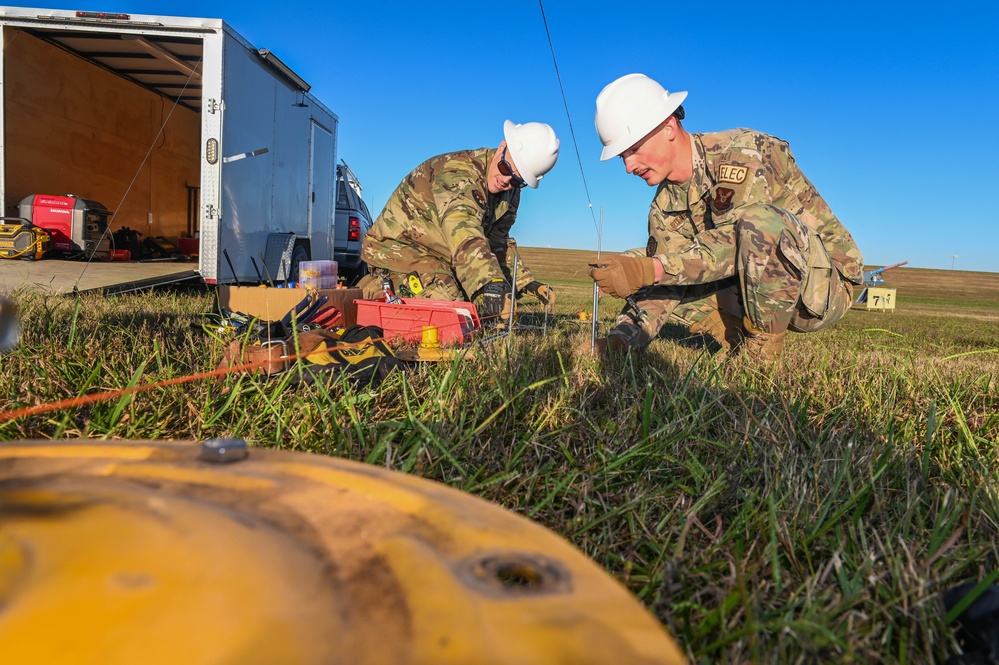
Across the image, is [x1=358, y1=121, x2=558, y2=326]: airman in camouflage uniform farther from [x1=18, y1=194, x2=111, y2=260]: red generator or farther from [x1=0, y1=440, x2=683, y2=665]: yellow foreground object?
[x1=18, y1=194, x2=111, y2=260]: red generator

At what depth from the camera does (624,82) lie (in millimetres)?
3705

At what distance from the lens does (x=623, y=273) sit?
3.10 m

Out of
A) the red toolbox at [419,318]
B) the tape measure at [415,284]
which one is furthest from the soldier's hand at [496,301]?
the tape measure at [415,284]

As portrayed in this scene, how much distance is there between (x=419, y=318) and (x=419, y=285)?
5.15 ft

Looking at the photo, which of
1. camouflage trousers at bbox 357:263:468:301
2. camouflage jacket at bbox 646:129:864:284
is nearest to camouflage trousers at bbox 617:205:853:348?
camouflage jacket at bbox 646:129:864:284

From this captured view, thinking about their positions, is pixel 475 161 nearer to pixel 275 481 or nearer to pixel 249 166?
pixel 249 166

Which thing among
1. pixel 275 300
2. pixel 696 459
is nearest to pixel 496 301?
pixel 275 300

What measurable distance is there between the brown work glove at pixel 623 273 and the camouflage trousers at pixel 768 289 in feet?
1.84

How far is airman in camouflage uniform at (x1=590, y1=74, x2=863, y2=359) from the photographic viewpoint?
10.9 feet

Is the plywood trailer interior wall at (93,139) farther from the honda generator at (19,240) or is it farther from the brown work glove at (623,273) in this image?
the brown work glove at (623,273)

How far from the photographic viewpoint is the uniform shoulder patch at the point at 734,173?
3.62 m

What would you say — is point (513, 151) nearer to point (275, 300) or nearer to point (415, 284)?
point (415, 284)

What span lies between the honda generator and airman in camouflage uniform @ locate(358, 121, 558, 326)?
3.63 m

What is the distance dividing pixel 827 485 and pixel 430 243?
13.9ft
